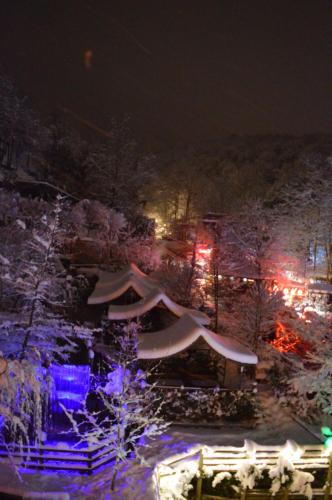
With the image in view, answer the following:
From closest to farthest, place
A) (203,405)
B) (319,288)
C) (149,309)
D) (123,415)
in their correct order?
(123,415) < (203,405) < (149,309) < (319,288)

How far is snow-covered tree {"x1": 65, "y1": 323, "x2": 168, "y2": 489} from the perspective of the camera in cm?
1020

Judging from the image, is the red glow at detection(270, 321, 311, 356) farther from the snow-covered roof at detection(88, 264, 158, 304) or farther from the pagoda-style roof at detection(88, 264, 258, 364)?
the snow-covered roof at detection(88, 264, 158, 304)

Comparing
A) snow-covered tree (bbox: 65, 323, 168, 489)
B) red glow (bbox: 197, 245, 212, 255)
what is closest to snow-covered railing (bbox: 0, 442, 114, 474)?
snow-covered tree (bbox: 65, 323, 168, 489)

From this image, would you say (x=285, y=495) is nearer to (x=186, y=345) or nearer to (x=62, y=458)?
(x=186, y=345)

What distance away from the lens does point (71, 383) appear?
13469 mm

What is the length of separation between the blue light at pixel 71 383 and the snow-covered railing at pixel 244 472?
468 cm

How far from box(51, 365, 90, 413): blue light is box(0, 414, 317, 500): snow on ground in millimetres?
3023

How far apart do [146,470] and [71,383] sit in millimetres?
4099

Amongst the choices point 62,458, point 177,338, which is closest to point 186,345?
point 177,338

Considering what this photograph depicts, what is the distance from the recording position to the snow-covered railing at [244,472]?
936cm

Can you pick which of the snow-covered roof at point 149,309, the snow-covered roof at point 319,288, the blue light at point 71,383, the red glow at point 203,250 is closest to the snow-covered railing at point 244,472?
the blue light at point 71,383

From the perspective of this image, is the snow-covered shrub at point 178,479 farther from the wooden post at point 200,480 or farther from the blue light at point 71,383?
the blue light at point 71,383

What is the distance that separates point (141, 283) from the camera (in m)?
20.5

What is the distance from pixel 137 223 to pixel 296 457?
28177 millimetres
